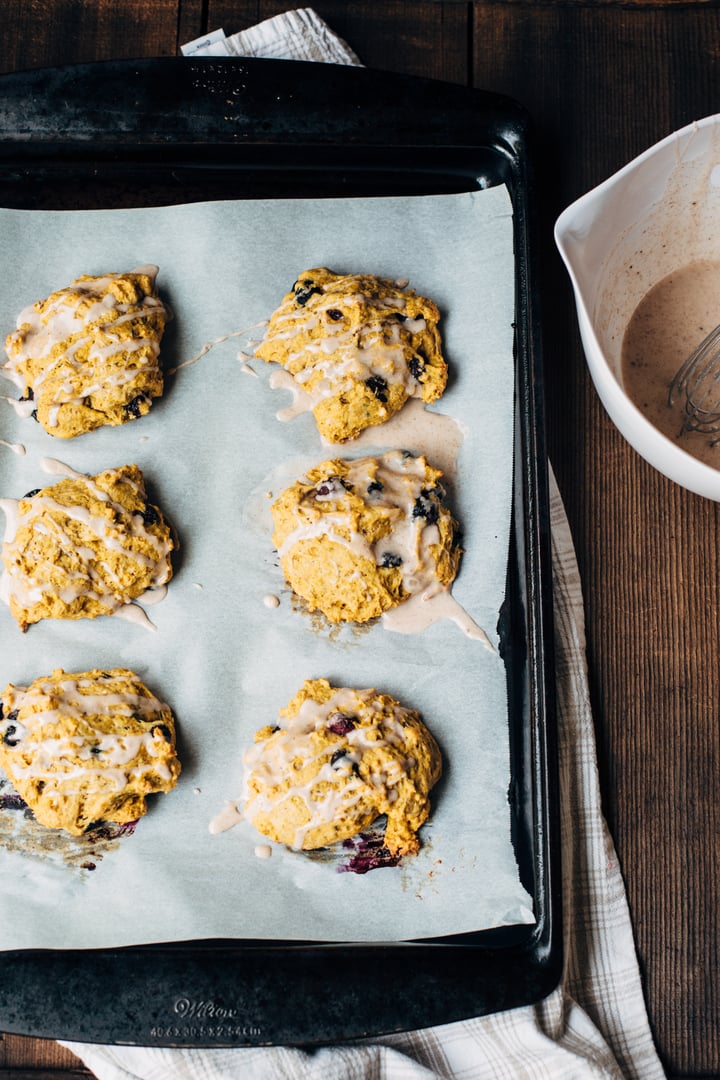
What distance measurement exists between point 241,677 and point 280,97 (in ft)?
3.22

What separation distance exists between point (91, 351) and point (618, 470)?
95 centimetres

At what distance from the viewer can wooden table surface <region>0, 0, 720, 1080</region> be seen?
156 cm

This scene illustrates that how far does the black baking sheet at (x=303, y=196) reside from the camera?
133 centimetres

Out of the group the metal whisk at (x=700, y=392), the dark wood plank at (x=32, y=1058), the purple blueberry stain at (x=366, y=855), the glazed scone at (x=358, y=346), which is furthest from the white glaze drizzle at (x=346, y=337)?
the dark wood plank at (x=32, y=1058)

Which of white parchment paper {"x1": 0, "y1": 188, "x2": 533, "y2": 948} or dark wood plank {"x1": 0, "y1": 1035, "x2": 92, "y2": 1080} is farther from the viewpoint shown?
dark wood plank {"x1": 0, "y1": 1035, "x2": 92, "y2": 1080}

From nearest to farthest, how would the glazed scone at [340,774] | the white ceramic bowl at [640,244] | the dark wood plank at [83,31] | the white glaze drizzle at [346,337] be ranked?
the white ceramic bowl at [640,244] < the glazed scone at [340,774] < the white glaze drizzle at [346,337] < the dark wood plank at [83,31]

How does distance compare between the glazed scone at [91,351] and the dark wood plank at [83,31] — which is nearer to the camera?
the glazed scone at [91,351]

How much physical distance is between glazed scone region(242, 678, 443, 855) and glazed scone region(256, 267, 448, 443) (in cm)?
48

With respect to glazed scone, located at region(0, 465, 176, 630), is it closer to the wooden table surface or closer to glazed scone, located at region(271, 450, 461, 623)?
glazed scone, located at region(271, 450, 461, 623)

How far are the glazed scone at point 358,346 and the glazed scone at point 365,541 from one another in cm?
11

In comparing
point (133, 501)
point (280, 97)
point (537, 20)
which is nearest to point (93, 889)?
point (133, 501)

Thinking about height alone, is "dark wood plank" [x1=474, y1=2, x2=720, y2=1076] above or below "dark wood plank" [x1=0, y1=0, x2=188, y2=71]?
below

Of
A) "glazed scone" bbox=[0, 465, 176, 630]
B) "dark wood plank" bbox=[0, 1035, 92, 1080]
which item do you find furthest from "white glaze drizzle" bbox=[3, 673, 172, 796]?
"dark wood plank" bbox=[0, 1035, 92, 1080]

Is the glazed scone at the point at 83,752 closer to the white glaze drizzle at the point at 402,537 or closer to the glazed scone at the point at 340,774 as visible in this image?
the glazed scone at the point at 340,774
